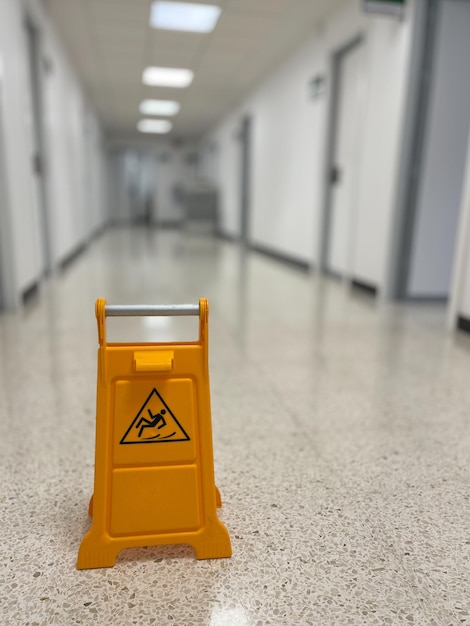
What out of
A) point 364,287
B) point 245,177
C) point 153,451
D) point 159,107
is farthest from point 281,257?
point 153,451

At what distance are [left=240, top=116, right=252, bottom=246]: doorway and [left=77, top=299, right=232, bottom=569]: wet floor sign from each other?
857cm

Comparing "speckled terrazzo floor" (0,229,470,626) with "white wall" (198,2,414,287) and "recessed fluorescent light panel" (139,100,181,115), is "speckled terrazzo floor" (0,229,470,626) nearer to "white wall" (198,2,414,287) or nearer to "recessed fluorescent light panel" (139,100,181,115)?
"white wall" (198,2,414,287)

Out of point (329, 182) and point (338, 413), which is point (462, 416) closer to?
point (338, 413)

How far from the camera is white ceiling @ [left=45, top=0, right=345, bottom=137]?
16.3 feet

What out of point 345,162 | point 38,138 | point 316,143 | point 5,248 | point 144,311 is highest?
point 316,143

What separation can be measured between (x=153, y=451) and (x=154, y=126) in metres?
14.2

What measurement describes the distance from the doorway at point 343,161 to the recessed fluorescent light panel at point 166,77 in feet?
10.7

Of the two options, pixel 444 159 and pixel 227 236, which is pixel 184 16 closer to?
pixel 444 159

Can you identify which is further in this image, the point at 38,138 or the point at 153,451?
the point at 38,138

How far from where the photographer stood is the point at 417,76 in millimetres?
3693

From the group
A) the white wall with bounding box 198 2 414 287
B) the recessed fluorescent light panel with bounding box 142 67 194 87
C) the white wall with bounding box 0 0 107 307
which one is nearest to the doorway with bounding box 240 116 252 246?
the white wall with bounding box 198 2 414 287

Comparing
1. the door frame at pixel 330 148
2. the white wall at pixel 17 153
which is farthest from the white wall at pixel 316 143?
the white wall at pixel 17 153

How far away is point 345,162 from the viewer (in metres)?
5.26

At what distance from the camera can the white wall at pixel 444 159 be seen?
11.6 feet
